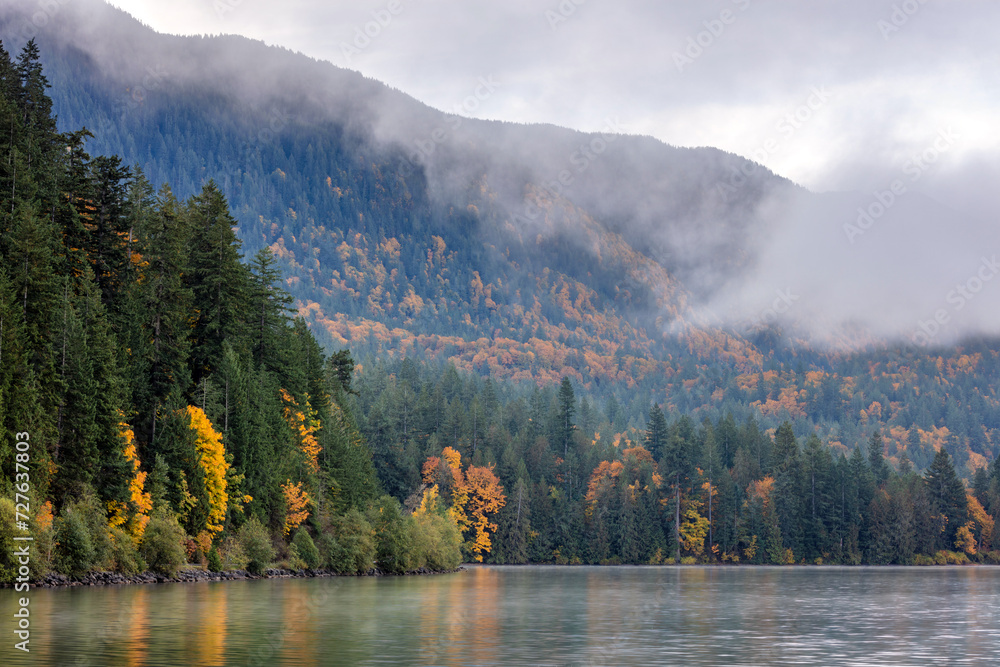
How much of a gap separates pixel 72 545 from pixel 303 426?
147ft

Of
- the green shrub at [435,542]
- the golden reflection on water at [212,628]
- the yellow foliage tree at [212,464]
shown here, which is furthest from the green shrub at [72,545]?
the green shrub at [435,542]

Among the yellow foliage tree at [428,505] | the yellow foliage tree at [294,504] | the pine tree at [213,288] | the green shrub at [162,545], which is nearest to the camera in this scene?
the green shrub at [162,545]

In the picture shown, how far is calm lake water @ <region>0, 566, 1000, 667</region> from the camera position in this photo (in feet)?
129

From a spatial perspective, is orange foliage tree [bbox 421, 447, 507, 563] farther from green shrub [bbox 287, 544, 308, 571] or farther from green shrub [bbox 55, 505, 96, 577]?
green shrub [bbox 55, 505, 96, 577]

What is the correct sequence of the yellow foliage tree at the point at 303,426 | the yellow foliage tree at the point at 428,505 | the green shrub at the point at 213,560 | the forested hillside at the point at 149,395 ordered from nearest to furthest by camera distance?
1. the forested hillside at the point at 149,395
2. the green shrub at the point at 213,560
3. the yellow foliage tree at the point at 303,426
4. the yellow foliage tree at the point at 428,505

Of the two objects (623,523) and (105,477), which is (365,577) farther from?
(623,523)

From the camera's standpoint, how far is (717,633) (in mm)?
50438

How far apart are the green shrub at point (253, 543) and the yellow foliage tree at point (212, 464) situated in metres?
2.76

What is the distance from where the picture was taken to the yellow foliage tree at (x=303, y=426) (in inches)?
4488

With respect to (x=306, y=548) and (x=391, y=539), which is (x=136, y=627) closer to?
(x=306, y=548)

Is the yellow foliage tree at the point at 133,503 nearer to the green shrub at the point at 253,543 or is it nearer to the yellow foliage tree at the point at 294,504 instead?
the green shrub at the point at 253,543

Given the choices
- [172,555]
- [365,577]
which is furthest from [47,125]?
[365,577]

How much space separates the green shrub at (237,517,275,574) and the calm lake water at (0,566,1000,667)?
11.9 metres

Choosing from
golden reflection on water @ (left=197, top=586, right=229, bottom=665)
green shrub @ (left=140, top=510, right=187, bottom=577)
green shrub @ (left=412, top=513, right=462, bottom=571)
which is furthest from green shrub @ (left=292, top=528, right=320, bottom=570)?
golden reflection on water @ (left=197, top=586, right=229, bottom=665)
